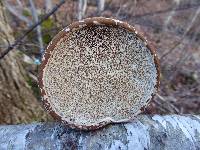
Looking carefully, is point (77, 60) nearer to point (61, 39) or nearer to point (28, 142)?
point (61, 39)

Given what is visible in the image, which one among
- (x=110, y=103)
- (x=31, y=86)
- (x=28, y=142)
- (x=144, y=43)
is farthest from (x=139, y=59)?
(x=31, y=86)

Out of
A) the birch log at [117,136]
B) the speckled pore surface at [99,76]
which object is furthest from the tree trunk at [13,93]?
the speckled pore surface at [99,76]

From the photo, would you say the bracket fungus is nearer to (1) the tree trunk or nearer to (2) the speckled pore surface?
(2) the speckled pore surface

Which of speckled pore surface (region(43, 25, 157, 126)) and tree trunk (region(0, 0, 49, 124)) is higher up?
speckled pore surface (region(43, 25, 157, 126))

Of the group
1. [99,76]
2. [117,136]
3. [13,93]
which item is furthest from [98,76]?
[13,93]

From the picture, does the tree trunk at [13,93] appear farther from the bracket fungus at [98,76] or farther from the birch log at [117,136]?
the bracket fungus at [98,76]

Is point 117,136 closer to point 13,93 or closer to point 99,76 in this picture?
point 99,76

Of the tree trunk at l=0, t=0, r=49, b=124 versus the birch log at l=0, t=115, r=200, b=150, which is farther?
the tree trunk at l=0, t=0, r=49, b=124

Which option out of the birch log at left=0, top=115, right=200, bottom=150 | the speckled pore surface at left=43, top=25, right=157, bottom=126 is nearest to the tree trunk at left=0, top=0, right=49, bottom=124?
the birch log at left=0, top=115, right=200, bottom=150
